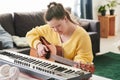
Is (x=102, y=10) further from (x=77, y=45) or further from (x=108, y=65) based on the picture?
(x=77, y=45)

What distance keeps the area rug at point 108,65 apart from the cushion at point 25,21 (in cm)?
119

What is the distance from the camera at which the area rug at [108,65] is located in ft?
11.4

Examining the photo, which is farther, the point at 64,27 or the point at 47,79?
the point at 64,27

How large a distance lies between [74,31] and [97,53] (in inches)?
111

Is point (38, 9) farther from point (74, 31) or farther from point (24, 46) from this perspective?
point (74, 31)

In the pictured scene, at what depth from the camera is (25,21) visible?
13.2 ft

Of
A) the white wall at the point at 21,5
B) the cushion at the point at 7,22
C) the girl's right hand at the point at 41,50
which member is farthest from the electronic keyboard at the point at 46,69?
the white wall at the point at 21,5

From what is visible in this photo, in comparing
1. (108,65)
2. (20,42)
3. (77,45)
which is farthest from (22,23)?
(77,45)

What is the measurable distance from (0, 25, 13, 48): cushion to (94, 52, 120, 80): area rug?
4.11 ft

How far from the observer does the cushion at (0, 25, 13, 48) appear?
3.40 metres

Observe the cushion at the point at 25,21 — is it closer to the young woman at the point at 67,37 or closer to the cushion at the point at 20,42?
the cushion at the point at 20,42

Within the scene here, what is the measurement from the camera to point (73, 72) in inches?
49.8

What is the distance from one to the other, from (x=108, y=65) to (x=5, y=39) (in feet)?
5.27

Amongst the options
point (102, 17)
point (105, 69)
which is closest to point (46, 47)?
point (105, 69)
